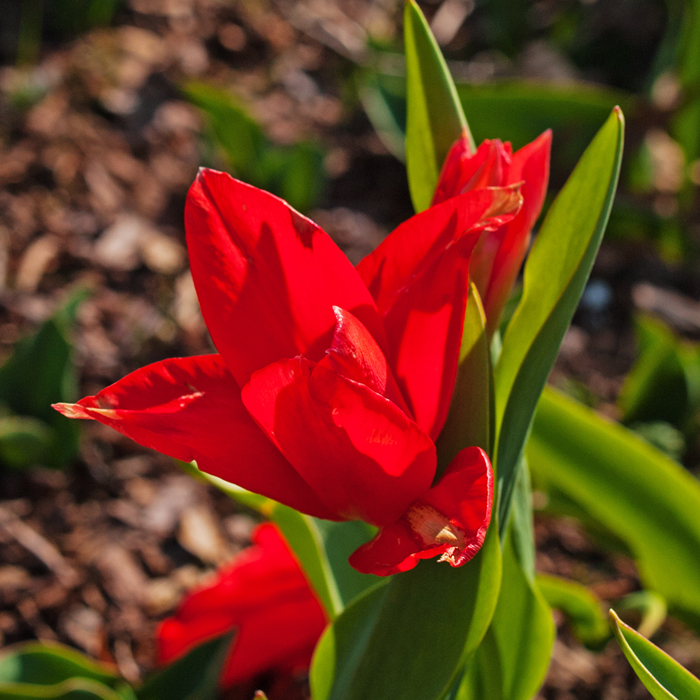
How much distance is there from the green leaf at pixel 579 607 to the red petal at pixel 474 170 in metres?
0.53

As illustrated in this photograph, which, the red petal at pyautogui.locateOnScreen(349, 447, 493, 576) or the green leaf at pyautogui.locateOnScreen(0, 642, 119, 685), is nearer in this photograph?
the red petal at pyautogui.locateOnScreen(349, 447, 493, 576)

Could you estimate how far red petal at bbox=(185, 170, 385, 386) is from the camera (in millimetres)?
415

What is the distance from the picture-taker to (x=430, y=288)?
42 centimetres

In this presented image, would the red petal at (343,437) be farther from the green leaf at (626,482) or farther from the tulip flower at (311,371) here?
the green leaf at (626,482)

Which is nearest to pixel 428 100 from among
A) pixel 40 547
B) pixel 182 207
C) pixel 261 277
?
pixel 261 277

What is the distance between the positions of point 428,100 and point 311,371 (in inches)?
12.4

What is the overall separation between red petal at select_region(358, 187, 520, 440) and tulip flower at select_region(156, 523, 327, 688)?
463 mm

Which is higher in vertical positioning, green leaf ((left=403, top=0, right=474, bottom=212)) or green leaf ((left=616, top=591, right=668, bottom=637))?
green leaf ((left=403, top=0, right=474, bottom=212))

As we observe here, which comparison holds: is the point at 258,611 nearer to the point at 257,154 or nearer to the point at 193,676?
the point at 193,676

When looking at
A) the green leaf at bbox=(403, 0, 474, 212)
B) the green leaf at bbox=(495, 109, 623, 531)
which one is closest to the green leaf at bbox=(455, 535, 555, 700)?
the green leaf at bbox=(495, 109, 623, 531)

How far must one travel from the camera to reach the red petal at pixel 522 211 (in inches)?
20.1

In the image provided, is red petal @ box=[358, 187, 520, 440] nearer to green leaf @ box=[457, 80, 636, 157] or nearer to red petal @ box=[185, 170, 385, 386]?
red petal @ box=[185, 170, 385, 386]

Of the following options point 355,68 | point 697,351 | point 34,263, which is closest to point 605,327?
point 697,351

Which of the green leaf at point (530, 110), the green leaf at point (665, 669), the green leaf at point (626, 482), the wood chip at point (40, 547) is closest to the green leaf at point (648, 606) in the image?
the green leaf at point (626, 482)
